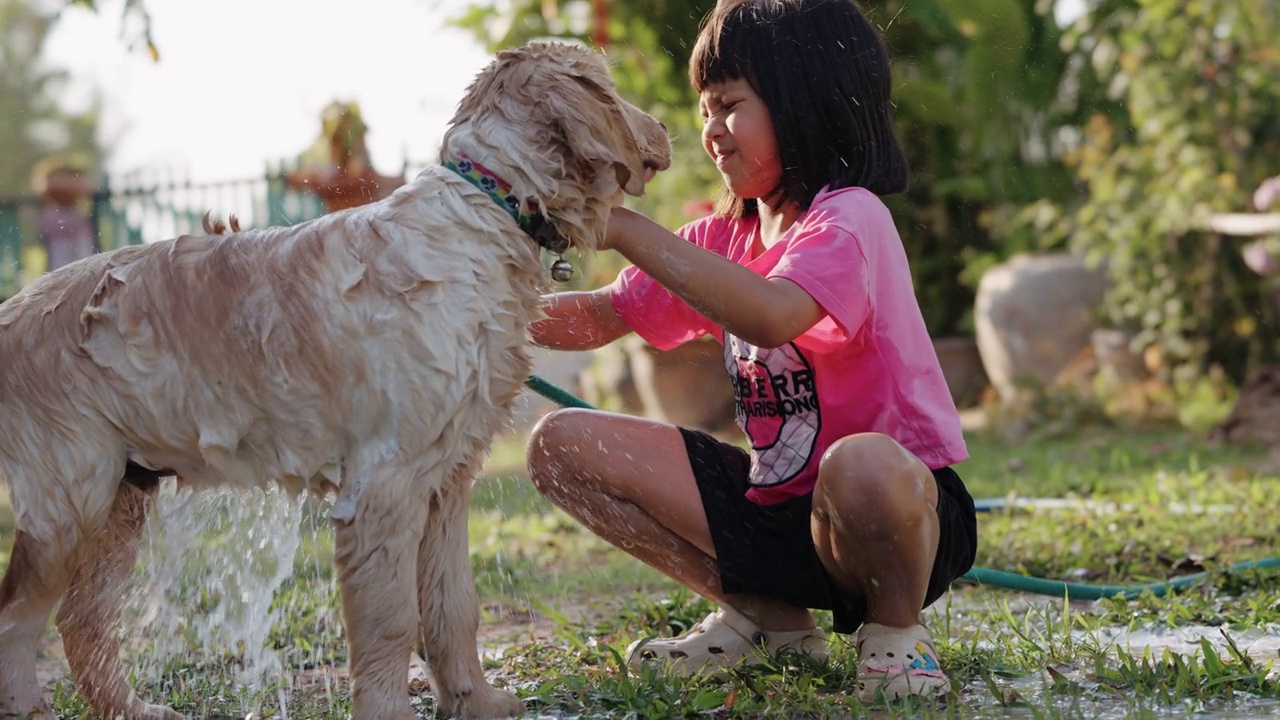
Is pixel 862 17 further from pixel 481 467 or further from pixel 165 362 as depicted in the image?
pixel 165 362

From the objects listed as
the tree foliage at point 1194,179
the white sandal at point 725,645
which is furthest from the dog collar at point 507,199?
the tree foliage at point 1194,179

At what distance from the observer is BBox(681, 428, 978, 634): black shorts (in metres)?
3.33

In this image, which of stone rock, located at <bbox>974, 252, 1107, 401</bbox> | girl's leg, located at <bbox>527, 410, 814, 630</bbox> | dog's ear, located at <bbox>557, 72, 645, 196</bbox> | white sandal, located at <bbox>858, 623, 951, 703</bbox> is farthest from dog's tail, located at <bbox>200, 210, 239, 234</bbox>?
stone rock, located at <bbox>974, 252, 1107, 401</bbox>

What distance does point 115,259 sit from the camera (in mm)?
3023

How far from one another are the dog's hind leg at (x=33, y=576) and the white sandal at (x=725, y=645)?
1378 mm

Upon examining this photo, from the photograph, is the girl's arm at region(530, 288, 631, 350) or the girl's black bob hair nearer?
the girl's black bob hair

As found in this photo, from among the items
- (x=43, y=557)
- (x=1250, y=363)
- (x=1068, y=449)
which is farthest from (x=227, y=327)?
(x=1250, y=363)

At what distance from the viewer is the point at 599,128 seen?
290cm

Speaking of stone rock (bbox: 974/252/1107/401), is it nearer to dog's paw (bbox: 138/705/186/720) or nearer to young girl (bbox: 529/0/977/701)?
young girl (bbox: 529/0/977/701)

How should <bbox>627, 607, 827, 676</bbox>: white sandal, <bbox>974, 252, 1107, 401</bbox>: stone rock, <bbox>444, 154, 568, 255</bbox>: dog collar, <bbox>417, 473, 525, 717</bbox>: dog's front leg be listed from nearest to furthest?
<bbox>444, 154, 568, 255</bbox>: dog collar → <bbox>417, 473, 525, 717</bbox>: dog's front leg → <bbox>627, 607, 827, 676</bbox>: white sandal → <bbox>974, 252, 1107, 401</bbox>: stone rock

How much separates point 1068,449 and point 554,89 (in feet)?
21.7

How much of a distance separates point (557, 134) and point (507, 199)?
0.18 m

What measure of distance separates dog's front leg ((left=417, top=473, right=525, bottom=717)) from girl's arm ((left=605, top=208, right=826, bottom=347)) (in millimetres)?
655

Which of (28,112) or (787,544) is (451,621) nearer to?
(787,544)
